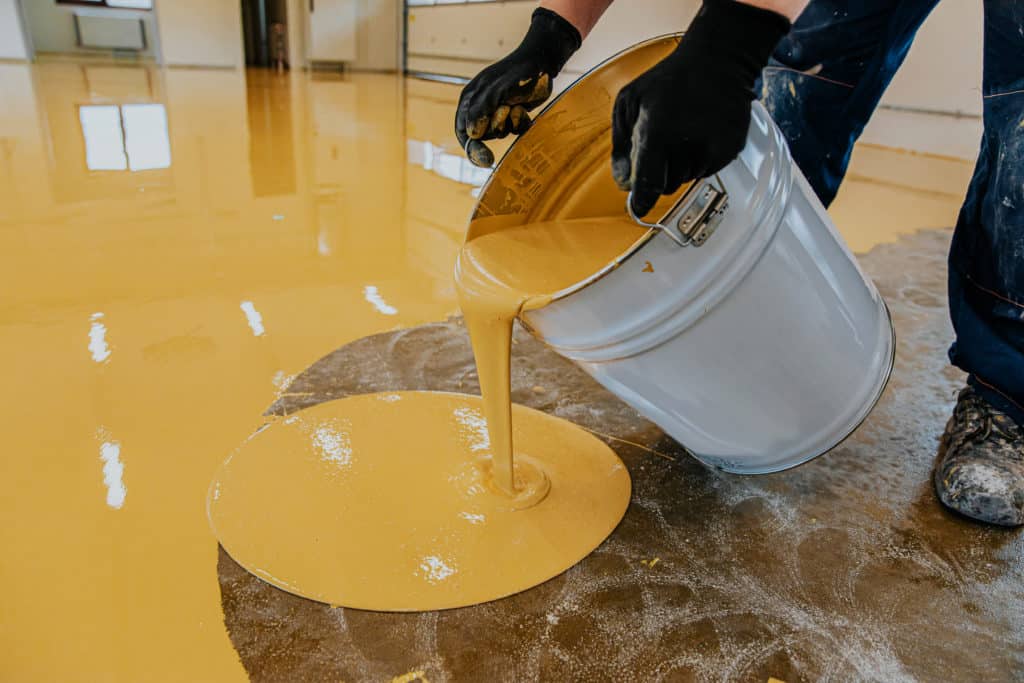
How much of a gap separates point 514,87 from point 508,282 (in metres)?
0.34

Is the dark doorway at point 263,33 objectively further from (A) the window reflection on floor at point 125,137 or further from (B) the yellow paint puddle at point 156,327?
(B) the yellow paint puddle at point 156,327

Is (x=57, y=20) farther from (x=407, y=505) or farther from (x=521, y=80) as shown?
(x=407, y=505)

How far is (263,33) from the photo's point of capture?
476 inches

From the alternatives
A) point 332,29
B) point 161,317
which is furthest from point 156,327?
point 332,29

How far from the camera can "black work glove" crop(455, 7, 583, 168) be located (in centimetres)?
102

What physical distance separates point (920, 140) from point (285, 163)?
4.02 meters

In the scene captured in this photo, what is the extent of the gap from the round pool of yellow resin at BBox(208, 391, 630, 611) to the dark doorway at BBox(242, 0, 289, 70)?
461 inches

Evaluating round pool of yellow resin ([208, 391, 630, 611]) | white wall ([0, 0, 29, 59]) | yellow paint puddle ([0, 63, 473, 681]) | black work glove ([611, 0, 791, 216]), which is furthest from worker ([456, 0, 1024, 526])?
white wall ([0, 0, 29, 59])

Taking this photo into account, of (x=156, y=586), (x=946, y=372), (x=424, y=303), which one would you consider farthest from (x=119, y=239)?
(x=946, y=372)

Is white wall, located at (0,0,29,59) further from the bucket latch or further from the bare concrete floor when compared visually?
the bucket latch

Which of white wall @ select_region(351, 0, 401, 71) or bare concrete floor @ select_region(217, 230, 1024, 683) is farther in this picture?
white wall @ select_region(351, 0, 401, 71)

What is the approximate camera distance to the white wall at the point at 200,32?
9430 mm

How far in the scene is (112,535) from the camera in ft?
3.04


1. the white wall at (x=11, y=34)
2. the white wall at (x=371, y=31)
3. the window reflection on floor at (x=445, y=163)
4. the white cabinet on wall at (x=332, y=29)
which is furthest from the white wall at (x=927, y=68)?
the white wall at (x=11, y=34)
